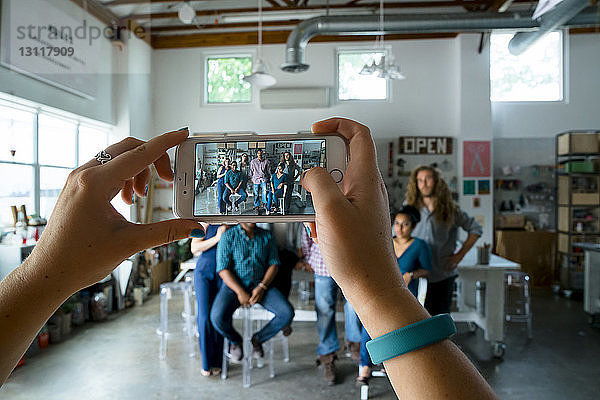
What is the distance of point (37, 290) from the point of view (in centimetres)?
67

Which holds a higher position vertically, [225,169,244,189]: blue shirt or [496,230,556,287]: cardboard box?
[225,169,244,189]: blue shirt

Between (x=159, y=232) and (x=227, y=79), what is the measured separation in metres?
7.22

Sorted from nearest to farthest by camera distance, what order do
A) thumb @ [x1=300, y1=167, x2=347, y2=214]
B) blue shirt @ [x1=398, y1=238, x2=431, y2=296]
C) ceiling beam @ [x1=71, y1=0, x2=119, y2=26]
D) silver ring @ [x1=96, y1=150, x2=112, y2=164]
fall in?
1. thumb @ [x1=300, y1=167, x2=347, y2=214]
2. silver ring @ [x1=96, y1=150, x2=112, y2=164]
3. blue shirt @ [x1=398, y1=238, x2=431, y2=296]
4. ceiling beam @ [x1=71, y1=0, x2=119, y2=26]

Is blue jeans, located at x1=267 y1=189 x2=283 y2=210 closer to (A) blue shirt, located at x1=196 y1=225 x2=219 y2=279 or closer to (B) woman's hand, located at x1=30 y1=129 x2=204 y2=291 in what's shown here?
(B) woman's hand, located at x1=30 y1=129 x2=204 y2=291

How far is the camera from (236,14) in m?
6.82

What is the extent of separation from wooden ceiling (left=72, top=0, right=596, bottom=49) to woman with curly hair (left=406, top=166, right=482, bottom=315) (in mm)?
4126

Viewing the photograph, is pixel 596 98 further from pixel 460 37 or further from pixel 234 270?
pixel 234 270

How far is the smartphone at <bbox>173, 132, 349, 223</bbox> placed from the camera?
111 cm

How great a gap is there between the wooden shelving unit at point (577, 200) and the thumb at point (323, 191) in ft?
23.0

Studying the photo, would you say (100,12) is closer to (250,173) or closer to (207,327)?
(207,327)

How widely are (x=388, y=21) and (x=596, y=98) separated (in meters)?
4.20

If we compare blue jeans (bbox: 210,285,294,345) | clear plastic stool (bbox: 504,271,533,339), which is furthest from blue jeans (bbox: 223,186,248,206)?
clear plastic stool (bbox: 504,271,533,339)

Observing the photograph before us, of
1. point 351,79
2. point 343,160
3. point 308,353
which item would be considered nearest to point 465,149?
point 351,79

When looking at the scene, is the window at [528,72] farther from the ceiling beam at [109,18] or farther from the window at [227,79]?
the ceiling beam at [109,18]
